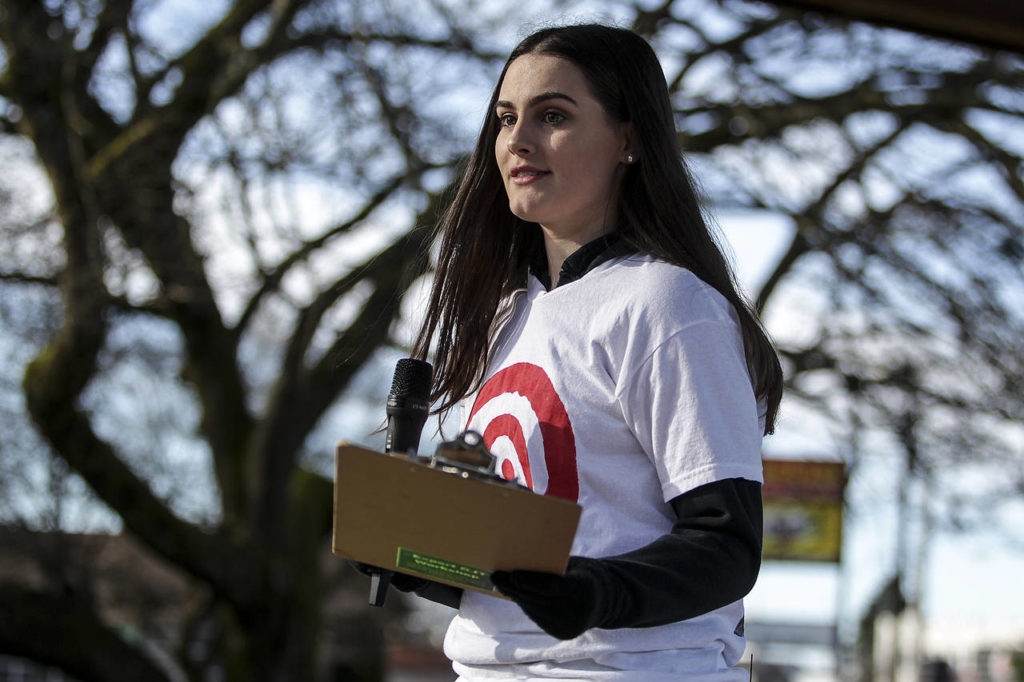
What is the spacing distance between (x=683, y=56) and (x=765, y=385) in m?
6.67

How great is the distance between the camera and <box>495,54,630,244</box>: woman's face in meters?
2.00

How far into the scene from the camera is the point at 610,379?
1.82 metres

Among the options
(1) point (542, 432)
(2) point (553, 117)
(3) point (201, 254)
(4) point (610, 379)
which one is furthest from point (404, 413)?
(3) point (201, 254)

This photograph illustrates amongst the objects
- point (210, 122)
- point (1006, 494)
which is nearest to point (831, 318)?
point (1006, 494)

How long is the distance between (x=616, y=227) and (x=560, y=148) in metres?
0.17

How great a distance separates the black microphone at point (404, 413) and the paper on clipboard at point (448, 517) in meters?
0.20

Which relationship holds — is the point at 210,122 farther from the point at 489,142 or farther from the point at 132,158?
the point at 489,142

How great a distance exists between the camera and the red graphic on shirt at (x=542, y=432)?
1832 millimetres

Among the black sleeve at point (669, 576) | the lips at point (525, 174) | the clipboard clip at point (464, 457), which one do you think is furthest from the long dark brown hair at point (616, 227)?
the clipboard clip at point (464, 457)

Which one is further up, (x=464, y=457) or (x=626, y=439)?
(x=626, y=439)

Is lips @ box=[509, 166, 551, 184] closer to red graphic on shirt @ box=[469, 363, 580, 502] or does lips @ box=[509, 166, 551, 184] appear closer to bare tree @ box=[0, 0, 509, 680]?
red graphic on shirt @ box=[469, 363, 580, 502]

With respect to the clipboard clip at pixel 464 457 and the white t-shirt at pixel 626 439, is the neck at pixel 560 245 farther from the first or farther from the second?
the clipboard clip at pixel 464 457

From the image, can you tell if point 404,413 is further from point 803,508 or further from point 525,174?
point 803,508

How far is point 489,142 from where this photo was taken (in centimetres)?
229
